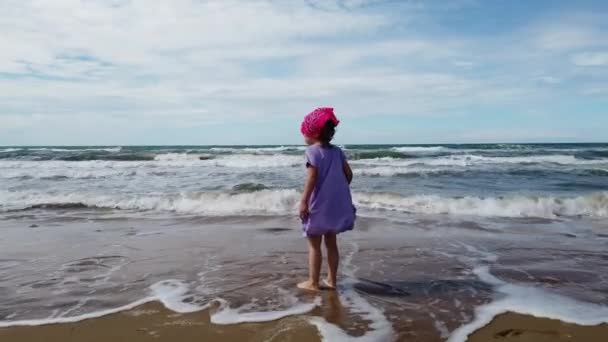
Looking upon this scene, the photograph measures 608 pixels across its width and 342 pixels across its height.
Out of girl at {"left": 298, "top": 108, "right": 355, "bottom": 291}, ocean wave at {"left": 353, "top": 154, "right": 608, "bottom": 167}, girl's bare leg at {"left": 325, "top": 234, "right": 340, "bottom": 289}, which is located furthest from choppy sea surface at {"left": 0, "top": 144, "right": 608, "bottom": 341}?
ocean wave at {"left": 353, "top": 154, "right": 608, "bottom": 167}

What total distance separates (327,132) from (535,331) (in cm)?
199

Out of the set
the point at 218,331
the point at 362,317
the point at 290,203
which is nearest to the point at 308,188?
the point at 362,317

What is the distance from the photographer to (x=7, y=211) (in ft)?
30.7

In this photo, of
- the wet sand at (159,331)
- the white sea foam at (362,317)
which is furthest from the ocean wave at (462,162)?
the wet sand at (159,331)

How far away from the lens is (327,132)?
3.80 metres

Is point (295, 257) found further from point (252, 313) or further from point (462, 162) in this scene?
point (462, 162)

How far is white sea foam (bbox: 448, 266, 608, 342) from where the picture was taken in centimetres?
308

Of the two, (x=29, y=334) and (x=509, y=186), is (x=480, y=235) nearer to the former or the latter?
(x=29, y=334)

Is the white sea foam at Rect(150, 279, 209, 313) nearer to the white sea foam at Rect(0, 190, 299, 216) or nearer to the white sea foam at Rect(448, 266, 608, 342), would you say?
the white sea foam at Rect(448, 266, 608, 342)

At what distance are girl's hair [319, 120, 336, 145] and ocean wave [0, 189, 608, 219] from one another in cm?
512

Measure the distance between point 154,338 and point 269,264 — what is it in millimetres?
2020

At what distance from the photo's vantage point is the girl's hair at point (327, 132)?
3.77 m

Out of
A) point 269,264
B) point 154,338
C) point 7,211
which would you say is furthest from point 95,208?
point 154,338

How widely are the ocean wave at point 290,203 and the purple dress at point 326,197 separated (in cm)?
506
